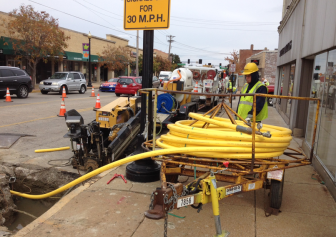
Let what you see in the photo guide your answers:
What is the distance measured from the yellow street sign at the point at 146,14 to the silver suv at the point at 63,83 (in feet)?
61.5

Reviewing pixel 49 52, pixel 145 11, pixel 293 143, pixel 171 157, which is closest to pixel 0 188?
pixel 171 157

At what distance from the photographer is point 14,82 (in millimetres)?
17547

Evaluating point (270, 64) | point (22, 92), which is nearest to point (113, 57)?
point (270, 64)

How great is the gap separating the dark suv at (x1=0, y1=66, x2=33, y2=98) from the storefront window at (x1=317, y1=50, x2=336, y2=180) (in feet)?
54.3

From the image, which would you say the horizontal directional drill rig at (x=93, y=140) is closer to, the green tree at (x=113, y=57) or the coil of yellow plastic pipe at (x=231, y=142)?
the coil of yellow plastic pipe at (x=231, y=142)

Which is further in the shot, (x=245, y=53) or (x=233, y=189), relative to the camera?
(x=245, y=53)

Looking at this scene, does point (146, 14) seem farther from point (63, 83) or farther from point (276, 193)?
point (63, 83)

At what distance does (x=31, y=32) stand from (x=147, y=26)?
23.6m

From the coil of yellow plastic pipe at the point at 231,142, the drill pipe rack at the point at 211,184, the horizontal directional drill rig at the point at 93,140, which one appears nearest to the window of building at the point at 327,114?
the drill pipe rack at the point at 211,184

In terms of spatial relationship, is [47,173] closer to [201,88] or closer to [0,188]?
A: [0,188]

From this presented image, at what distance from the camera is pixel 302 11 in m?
9.61

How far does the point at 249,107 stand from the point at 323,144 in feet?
6.12

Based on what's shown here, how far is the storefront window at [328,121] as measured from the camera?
17.0ft

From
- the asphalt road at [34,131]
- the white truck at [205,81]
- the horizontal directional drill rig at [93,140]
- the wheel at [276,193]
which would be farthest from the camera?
the white truck at [205,81]
